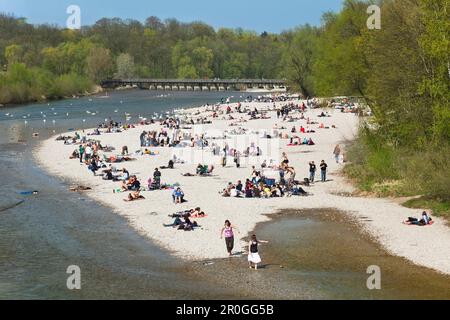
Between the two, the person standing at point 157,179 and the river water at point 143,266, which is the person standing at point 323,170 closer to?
the river water at point 143,266

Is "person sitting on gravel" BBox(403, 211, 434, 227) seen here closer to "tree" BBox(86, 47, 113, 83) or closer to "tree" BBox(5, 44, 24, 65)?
"tree" BBox(86, 47, 113, 83)

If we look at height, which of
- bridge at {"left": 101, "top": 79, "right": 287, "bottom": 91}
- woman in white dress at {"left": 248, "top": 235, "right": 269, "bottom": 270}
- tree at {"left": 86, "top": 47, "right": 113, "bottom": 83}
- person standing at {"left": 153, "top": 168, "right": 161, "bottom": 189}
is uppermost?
tree at {"left": 86, "top": 47, "right": 113, "bottom": 83}

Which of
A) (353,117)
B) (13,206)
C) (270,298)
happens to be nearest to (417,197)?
(270,298)

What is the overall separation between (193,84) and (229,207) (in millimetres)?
158679

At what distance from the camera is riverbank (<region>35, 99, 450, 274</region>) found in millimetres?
26859

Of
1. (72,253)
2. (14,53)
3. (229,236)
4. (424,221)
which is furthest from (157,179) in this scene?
(14,53)

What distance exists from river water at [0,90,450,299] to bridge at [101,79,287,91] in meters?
147

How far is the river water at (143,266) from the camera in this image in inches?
877

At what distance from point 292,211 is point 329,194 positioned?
4305 mm

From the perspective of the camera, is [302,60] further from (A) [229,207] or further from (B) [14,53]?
(B) [14,53]

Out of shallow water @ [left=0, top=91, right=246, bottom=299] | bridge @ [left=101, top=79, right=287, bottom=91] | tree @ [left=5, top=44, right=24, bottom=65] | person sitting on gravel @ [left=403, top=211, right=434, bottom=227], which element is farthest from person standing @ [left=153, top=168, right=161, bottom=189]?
tree @ [left=5, top=44, right=24, bottom=65]

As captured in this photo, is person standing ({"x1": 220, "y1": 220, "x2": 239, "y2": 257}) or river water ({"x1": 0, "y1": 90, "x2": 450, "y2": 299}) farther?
person standing ({"x1": 220, "y1": 220, "x2": 239, "y2": 257})

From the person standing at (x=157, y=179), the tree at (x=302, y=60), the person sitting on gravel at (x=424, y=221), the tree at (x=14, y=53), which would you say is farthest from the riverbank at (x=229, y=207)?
the tree at (x=14, y=53)

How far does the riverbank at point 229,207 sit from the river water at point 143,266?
845 mm
